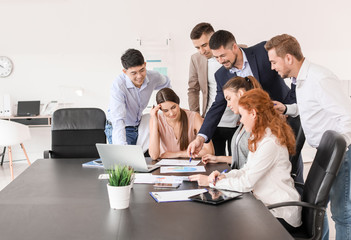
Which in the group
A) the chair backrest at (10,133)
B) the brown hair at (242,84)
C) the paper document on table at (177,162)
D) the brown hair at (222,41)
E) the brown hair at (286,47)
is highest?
the brown hair at (222,41)

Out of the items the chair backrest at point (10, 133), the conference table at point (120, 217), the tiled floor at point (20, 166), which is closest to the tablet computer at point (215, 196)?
the conference table at point (120, 217)

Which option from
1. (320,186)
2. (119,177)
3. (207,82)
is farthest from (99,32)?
(320,186)

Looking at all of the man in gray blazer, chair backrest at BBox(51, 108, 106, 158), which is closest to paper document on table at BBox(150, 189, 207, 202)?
the man in gray blazer

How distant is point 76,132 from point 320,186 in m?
2.13

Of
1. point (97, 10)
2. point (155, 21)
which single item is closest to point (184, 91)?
point (155, 21)

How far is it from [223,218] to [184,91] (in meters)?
4.98

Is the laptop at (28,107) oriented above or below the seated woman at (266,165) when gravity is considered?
below

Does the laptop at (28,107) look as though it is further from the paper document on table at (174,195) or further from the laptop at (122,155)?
the paper document on table at (174,195)

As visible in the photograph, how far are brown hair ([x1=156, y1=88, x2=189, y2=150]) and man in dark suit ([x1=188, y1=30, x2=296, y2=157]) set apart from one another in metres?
0.19

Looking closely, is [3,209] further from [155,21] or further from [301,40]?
[301,40]

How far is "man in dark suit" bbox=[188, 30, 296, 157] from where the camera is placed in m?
2.63

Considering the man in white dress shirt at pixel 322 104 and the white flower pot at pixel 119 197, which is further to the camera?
the man in white dress shirt at pixel 322 104

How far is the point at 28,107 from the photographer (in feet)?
20.2

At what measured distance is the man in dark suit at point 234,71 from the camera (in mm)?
2635
